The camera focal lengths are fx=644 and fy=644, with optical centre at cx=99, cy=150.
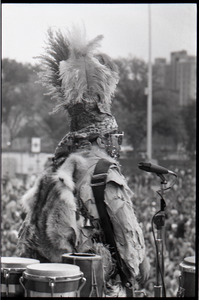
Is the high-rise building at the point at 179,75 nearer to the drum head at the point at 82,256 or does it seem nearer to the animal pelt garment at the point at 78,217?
the animal pelt garment at the point at 78,217

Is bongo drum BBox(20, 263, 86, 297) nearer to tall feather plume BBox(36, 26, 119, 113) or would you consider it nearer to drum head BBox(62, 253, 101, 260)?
drum head BBox(62, 253, 101, 260)

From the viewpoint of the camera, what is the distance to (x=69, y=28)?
392 centimetres

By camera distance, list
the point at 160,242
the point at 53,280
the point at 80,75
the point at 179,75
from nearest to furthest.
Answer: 1. the point at 53,280
2. the point at 160,242
3. the point at 80,75
4. the point at 179,75

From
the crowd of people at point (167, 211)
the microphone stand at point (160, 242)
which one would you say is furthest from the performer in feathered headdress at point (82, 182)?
the crowd of people at point (167, 211)

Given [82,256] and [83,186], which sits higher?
[83,186]

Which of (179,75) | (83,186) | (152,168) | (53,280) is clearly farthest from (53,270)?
(179,75)

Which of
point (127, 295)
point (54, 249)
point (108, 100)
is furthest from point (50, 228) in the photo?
point (108, 100)

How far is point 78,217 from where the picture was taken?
3809 mm

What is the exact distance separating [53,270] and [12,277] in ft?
1.22

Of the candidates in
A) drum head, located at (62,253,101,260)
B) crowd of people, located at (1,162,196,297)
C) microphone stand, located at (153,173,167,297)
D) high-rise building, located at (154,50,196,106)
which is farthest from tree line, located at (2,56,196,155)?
drum head, located at (62,253,101,260)

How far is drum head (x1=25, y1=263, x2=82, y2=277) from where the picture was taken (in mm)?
3430

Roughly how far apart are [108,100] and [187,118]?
4.49 metres

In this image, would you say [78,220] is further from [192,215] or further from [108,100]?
[192,215]

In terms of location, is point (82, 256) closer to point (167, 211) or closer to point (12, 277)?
point (12, 277)
